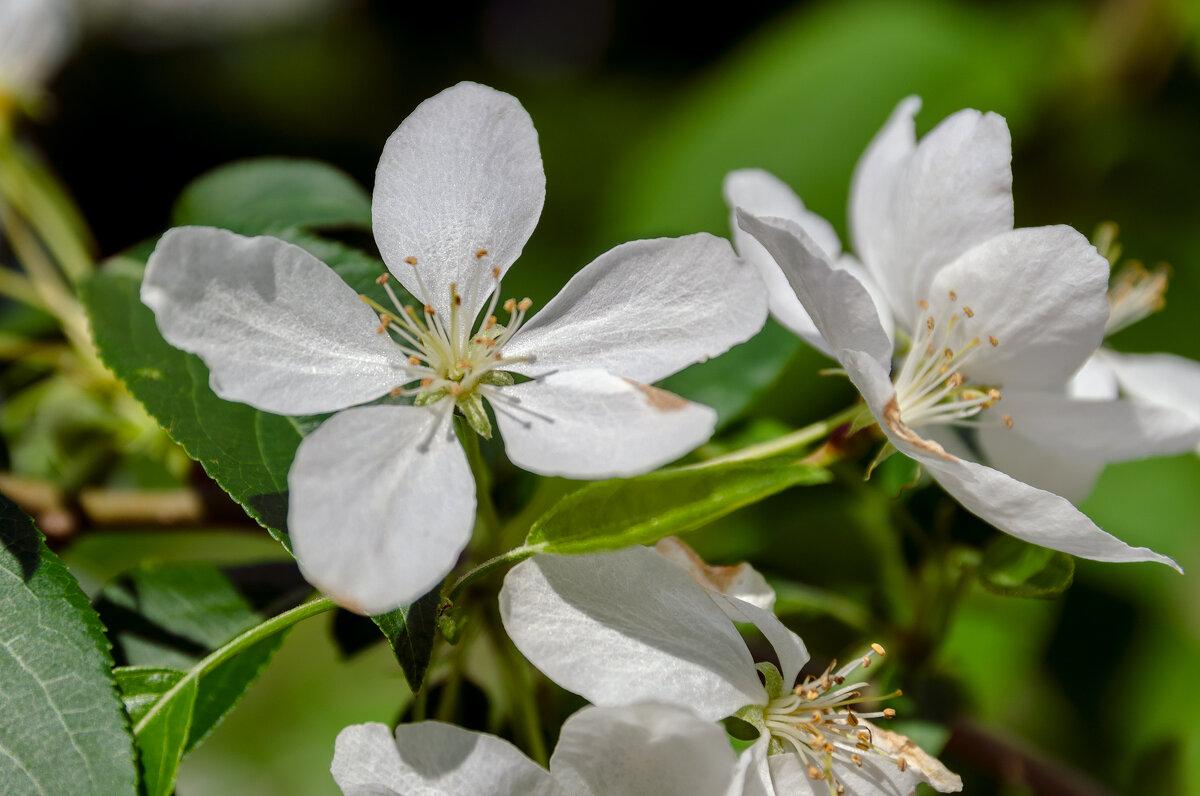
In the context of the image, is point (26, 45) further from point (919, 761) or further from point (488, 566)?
point (919, 761)

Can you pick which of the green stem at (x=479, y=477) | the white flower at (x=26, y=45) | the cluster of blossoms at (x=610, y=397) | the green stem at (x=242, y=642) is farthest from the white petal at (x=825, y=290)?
the white flower at (x=26, y=45)


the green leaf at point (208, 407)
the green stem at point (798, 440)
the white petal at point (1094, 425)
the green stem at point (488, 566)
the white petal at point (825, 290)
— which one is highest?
the white petal at point (825, 290)

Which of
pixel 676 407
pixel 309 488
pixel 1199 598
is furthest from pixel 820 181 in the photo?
pixel 309 488

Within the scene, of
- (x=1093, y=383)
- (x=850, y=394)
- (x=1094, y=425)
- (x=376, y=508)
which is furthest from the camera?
(x=850, y=394)

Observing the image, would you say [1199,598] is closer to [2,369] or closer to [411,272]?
[411,272]

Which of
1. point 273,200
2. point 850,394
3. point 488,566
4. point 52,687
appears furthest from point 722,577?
point 850,394

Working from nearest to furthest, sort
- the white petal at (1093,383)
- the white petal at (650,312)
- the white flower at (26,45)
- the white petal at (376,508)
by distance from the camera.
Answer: the white petal at (376,508) → the white petal at (650,312) → the white petal at (1093,383) → the white flower at (26,45)

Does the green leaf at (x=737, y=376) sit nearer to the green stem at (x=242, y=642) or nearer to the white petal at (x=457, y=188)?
the white petal at (x=457, y=188)
